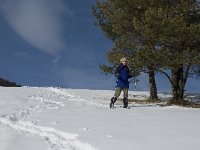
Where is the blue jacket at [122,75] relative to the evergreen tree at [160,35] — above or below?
below

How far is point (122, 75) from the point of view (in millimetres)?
18922

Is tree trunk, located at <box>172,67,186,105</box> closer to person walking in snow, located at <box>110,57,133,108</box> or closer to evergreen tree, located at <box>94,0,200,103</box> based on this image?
evergreen tree, located at <box>94,0,200,103</box>

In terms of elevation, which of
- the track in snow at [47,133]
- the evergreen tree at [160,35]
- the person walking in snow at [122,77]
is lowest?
the track in snow at [47,133]

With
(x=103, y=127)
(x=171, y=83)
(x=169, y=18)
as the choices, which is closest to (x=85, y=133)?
(x=103, y=127)

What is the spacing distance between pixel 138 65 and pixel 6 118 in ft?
39.9

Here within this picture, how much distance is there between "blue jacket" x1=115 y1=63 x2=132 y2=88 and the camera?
18.8 meters

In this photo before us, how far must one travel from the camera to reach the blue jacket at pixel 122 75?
740 inches

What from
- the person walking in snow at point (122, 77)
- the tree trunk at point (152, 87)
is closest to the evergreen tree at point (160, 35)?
the tree trunk at point (152, 87)

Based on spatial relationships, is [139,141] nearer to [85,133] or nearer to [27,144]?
[85,133]

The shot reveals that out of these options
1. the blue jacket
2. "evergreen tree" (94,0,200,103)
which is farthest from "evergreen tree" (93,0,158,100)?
the blue jacket

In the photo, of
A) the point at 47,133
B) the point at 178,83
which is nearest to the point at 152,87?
the point at 178,83

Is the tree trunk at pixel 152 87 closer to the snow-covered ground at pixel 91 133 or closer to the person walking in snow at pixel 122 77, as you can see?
the person walking in snow at pixel 122 77

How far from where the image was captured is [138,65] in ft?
77.9

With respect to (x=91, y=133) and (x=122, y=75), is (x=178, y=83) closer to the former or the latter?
(x=122, y=75)
